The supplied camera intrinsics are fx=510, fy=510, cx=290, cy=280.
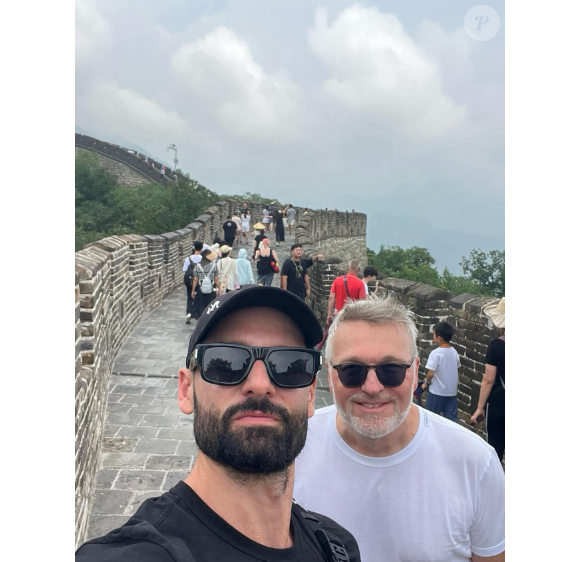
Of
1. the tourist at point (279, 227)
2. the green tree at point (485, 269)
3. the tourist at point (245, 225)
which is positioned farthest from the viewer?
the green tree at point (485, 269)

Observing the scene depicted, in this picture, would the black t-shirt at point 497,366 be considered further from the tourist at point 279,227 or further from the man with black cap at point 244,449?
the tourist at point 279,227

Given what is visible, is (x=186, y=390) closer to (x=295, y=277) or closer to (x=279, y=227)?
(x=295, y=277)

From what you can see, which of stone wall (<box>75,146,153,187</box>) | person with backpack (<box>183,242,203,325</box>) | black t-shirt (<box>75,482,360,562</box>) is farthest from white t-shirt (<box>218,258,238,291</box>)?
stone wall (<box>75,146,153,187</box>)

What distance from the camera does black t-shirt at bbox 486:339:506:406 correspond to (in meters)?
4.50

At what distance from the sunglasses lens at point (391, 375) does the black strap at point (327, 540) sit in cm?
80

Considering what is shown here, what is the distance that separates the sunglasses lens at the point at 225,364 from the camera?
4.57ft

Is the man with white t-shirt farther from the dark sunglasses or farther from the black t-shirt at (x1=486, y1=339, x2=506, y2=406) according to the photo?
the black t-shirt at (x1=486, y1=339, x2=506, y2=406)

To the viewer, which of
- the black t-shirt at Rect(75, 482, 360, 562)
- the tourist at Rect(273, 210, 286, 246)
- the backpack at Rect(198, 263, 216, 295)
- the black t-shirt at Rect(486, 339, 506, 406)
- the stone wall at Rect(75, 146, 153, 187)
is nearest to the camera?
the black t-shirt at Rect(75, 482, 360, 562)

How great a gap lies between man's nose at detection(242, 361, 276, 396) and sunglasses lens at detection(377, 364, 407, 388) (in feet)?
3.02

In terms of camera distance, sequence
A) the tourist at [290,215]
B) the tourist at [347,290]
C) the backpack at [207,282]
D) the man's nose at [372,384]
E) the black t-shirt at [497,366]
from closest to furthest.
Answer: the man's nose at [372,384] < the black t-shirt at [497,366] < the tourist at [347,290] < the backpack at [207,282] < the tourist at [290,215]

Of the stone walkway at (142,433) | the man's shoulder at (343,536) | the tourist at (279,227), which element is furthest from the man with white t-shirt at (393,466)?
the tourist at (279,227)


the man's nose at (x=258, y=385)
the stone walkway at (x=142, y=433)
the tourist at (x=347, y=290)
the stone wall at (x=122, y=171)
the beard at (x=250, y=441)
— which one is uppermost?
the stone wall at (x=122, y=171)
